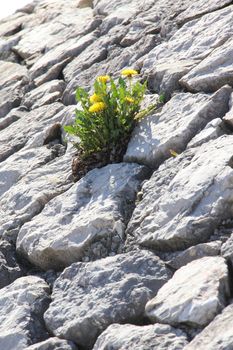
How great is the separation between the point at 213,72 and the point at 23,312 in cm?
257

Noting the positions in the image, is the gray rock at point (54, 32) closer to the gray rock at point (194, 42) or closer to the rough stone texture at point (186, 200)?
the gray rock at point (194, 42)

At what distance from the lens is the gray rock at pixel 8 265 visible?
221 inches

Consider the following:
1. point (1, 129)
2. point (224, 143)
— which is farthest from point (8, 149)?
point (224, 143)

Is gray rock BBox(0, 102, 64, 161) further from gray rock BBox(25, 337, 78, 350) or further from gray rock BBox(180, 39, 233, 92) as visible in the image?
gray rock BBox(25, 337, 78, 350)

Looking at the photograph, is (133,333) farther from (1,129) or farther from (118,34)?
(118,34)

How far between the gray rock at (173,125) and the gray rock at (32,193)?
0.73m

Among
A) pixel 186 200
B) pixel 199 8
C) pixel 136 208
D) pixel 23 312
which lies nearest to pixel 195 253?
pixel 186 200

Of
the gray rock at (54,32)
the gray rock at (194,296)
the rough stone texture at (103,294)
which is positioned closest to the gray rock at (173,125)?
the rough stone texture at (103,294)

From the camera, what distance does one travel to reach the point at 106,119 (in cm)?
602

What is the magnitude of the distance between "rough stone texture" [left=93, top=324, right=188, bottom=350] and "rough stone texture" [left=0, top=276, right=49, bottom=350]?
66 cm

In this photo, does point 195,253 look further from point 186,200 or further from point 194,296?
point 194,296

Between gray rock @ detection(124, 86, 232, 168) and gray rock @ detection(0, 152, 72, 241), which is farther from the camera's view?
gray rock @ detection(0, 152, 72, 241)

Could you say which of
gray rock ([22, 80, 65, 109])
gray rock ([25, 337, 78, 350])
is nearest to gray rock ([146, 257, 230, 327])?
gray rock ([25, 337, 78, 350])

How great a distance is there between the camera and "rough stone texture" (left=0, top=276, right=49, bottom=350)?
4.85 metres
